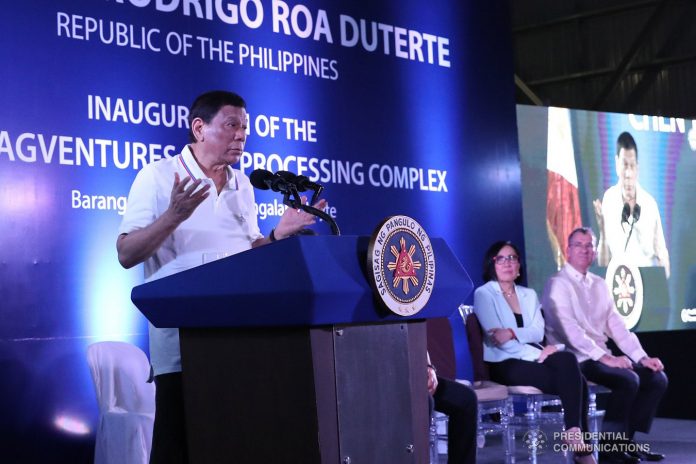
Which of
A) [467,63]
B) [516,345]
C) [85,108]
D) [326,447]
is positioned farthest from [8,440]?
[467,63]

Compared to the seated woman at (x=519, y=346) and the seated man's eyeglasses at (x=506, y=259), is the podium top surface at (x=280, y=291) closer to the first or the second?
the seated woman at (x=519, y=346)

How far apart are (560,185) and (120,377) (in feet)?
11.6

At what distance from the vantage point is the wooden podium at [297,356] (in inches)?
65.3

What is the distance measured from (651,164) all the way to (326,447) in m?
5.39

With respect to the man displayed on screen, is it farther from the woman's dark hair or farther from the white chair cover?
the white chair cover

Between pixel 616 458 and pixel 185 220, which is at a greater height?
pixel 185 220

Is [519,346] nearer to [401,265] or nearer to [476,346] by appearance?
[476,346]

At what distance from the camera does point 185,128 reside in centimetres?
390

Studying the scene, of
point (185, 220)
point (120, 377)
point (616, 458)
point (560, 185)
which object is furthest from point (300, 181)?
point (560, 185)

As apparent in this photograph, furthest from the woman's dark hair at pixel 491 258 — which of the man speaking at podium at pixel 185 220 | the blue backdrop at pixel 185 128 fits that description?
the man speaking at podium at pixel 185 220

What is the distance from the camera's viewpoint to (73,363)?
11.4 feet

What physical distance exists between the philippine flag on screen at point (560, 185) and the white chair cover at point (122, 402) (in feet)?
10.7

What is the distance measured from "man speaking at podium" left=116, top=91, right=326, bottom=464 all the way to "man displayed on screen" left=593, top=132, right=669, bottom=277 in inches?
167

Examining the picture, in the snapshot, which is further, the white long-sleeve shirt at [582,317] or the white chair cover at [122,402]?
the white long-sleeve shirt at [582,317]
